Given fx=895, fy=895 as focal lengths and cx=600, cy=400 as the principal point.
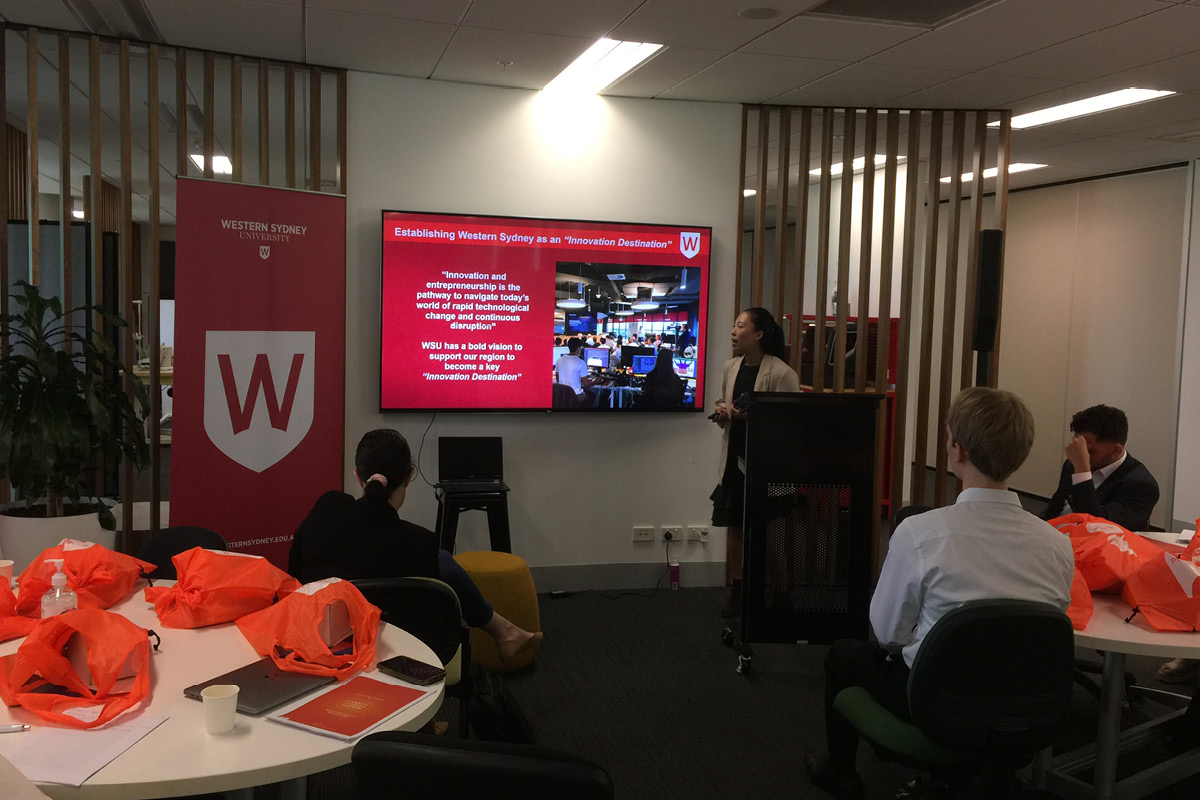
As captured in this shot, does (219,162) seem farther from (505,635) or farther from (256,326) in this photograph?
(505,635)

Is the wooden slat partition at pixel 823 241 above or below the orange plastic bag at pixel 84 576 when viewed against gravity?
above

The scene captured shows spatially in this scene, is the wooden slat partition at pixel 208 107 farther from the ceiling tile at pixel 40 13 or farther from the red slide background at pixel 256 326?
the ceiling tile at pixel 40 13

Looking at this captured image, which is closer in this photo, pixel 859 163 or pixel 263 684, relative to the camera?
pixel 263 684

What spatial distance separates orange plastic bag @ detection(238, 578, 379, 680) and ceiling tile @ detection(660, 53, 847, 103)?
331 centimetres

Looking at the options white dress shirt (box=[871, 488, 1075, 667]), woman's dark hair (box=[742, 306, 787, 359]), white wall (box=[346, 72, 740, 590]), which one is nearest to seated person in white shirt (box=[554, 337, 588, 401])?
white wall (box=[346, 72, 740, 590])

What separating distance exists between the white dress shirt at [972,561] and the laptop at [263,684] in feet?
4.70

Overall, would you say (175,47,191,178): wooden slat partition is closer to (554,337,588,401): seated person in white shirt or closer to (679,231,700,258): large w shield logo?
(554,337,588,401): seated person in white shirt

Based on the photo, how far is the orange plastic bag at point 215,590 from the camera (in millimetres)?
2195

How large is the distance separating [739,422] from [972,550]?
2410 mm

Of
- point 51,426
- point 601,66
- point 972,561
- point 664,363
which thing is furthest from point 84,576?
point 601,66

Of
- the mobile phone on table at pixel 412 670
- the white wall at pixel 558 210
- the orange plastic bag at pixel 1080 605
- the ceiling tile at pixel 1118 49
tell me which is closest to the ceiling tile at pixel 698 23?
the white wall at pixel 558 210

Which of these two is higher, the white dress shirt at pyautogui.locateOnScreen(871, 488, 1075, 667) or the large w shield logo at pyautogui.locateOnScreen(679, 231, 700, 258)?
the large w shield logo at pyautogui.locateOnScreen(679, 231, 700, 258)

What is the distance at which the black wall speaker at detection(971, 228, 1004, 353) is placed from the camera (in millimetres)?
3684

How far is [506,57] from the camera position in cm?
438
